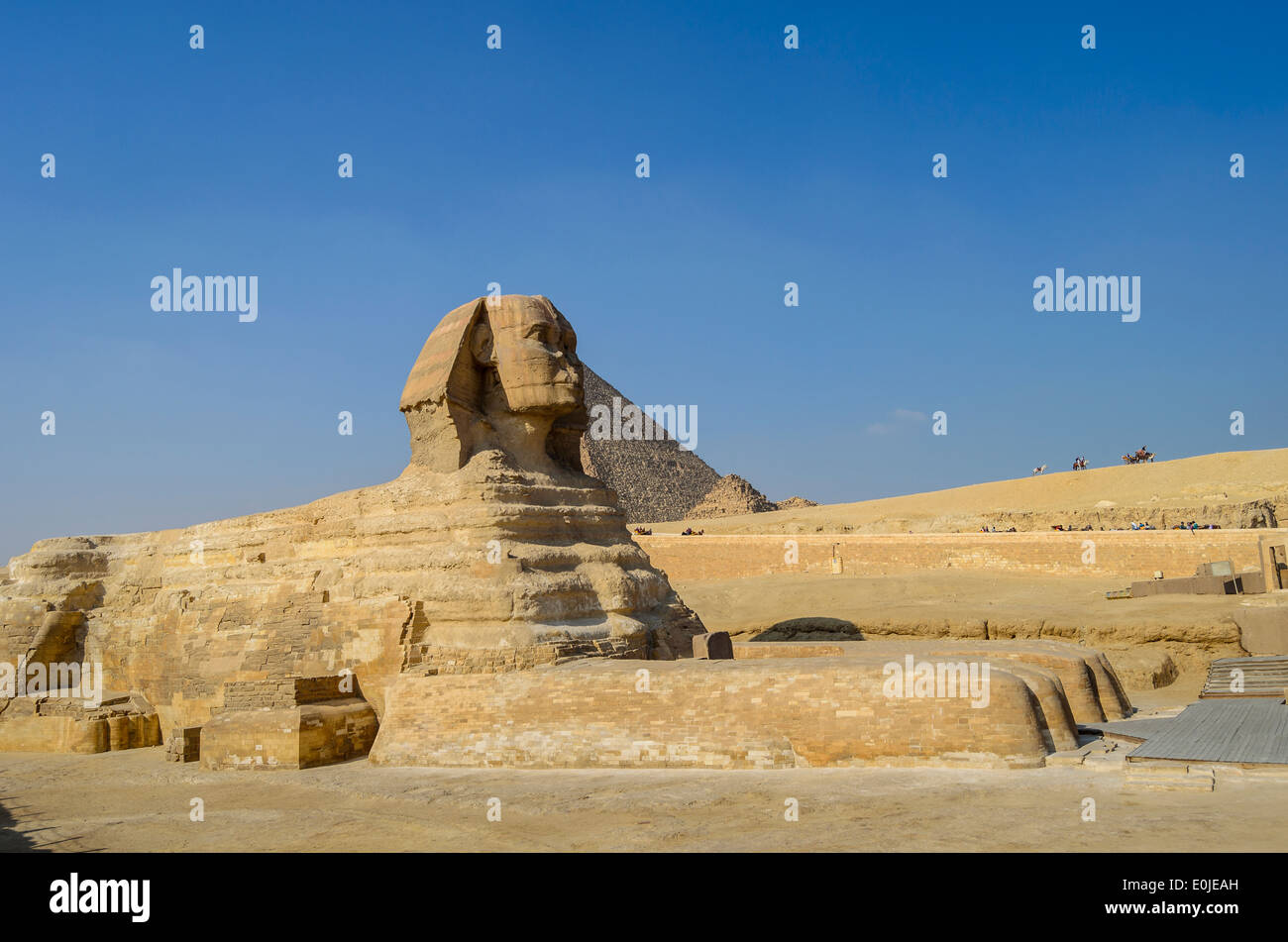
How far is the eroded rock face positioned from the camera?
9.52m

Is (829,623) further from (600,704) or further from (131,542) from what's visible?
(131,542)

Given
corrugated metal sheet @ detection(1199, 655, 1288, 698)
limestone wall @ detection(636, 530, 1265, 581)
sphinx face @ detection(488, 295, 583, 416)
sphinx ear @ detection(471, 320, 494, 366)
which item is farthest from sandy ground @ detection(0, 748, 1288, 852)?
limestone wall @ detection(636, 530, 1265, 581)

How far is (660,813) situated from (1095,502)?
35.9m

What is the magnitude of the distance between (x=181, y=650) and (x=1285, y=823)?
436 inches

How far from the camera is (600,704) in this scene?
8.30 metres

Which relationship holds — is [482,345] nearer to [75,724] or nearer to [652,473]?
[75,724]

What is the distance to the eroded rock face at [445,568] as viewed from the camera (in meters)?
9.52

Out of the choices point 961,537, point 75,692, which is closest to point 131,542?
point 75,692

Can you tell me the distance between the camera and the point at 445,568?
9781 mm

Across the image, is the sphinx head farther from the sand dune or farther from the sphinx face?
the sand dune

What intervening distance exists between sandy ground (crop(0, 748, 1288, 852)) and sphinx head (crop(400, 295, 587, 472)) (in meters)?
3.77

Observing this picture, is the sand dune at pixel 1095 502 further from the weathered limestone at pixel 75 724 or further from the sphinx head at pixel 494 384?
the weathered limestone at pixel 75 724

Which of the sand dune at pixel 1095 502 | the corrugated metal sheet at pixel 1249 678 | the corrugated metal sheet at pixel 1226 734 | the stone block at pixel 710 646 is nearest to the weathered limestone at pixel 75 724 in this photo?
the stone block at pixel 710 646

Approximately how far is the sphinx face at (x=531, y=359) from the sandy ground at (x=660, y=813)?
4.25 m
